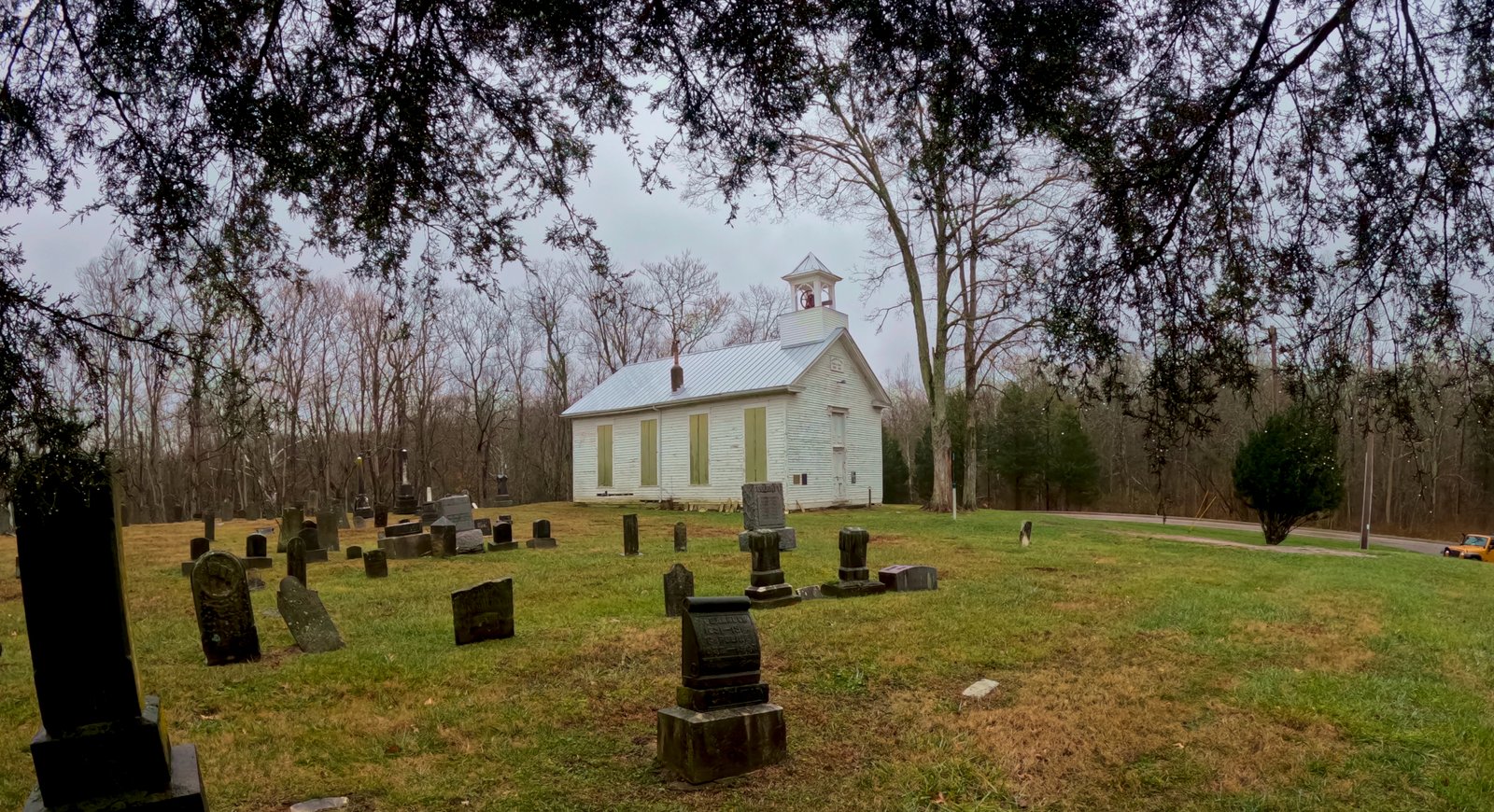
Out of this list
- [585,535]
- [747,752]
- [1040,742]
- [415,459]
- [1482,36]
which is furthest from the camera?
[415,459]

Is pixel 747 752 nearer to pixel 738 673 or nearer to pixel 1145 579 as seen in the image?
pixel 738 673

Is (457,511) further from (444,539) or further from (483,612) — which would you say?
(483,612)

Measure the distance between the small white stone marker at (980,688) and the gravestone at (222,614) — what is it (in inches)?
253

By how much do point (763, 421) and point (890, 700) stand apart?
20.5m

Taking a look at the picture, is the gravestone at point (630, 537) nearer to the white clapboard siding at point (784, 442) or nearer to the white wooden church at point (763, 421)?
the white clapboard siding at point (784, 442)

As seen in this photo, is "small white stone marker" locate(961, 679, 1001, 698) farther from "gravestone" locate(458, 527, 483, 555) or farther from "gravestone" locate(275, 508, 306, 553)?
"gravestone" locate(275, 508, 306, 553)

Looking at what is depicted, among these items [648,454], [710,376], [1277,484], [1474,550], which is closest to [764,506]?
[1277,484]

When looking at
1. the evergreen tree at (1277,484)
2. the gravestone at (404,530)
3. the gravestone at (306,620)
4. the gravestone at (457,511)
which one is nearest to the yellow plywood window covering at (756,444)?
the gravestone at (457,511)

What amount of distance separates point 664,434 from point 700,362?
10.4 feet

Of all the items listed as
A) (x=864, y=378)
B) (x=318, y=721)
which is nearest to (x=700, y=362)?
(x=864, y=378)

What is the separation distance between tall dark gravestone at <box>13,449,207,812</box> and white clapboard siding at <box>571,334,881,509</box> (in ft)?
74.1

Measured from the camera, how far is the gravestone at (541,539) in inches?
682

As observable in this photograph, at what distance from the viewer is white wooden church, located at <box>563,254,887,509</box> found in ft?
88.3

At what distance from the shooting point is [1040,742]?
563 cm
